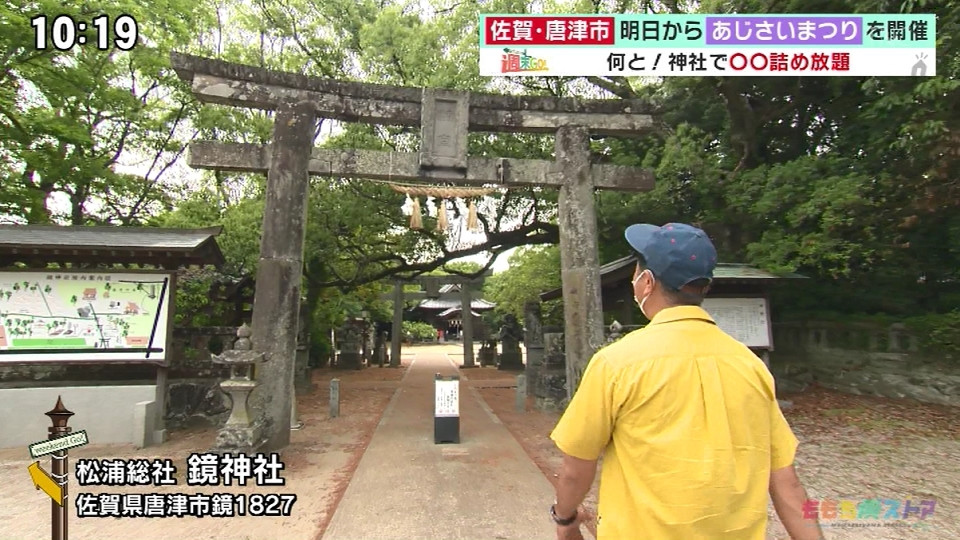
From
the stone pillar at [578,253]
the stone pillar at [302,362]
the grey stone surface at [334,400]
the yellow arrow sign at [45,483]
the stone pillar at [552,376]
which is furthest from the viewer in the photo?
the stone pillar at [302,362]

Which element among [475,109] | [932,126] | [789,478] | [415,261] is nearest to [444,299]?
[415,261]

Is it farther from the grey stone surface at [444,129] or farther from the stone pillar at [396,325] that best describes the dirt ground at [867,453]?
the stone pillar at [396,325]

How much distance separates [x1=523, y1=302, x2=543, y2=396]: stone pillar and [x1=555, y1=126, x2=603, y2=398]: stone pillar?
4.98 meters

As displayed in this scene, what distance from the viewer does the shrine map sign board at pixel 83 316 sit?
23.1 ft

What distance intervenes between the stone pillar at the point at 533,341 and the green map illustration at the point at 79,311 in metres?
8.58

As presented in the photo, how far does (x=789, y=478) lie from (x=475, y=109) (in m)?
7.27

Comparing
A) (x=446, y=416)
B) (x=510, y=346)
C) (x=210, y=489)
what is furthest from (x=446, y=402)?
(x=510, y=346)

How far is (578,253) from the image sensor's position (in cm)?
799

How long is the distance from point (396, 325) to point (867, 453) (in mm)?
18613

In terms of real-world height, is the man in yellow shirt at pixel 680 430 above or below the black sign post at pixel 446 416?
above

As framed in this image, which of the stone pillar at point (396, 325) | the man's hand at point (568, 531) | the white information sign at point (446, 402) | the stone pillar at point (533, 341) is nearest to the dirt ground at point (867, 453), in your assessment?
the white information sign at point (446, 402)

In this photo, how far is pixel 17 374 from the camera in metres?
7.55

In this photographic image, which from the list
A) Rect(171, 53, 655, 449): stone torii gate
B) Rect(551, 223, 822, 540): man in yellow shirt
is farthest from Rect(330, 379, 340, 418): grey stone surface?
Rect(551, 223, 822, 540): man in yellow shirt

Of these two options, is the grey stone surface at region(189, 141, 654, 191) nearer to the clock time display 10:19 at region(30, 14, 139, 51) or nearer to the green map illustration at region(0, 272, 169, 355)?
the green map illustration at region(0, 272, 169, 355)
